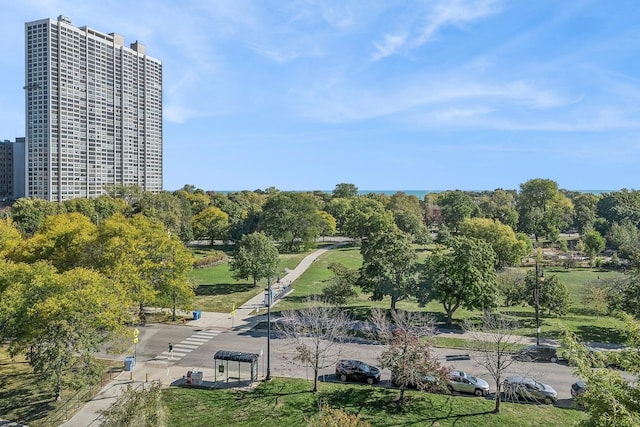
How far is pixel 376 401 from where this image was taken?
22.3m

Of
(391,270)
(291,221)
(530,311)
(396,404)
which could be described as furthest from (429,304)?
(291,221)

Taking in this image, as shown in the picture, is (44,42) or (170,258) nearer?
(170,258)

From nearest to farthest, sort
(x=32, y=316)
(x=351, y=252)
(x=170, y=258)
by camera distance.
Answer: (x=32, y=316) < (x=170, y=258) < (x=351, y=252)

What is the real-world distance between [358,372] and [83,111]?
13154 cm

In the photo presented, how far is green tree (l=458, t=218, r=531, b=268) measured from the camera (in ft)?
209

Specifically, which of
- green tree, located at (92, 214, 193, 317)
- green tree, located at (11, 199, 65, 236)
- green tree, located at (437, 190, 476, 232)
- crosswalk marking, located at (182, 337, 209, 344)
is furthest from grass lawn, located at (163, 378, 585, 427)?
green tree, located at (437, 190, 476, 232)

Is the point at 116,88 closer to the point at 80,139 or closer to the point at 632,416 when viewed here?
the point at 80,139

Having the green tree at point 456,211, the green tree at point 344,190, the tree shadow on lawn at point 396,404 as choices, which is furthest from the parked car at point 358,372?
the green tree at point 344,190

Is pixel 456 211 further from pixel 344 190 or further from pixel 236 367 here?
pixel 236 367

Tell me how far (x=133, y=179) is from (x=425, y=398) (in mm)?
143503

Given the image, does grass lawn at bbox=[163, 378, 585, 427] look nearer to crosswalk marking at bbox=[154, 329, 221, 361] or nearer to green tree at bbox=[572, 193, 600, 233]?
crosswalk marking at bbox=[154, 329, 221, 361]

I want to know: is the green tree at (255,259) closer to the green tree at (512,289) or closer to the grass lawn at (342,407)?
the green tree at (512,289)

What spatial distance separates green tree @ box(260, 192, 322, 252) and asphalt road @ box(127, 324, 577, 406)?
42.4 m

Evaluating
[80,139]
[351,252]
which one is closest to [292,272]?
[351,252]
